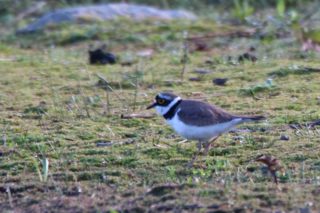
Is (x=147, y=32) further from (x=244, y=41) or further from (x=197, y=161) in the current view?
(x=197, y=161)

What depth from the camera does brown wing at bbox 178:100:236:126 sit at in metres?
7.02

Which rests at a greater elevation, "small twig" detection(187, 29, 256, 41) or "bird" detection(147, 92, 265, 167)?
"bird" detection(147, 92, 265, 167)

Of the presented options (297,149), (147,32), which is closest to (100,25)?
(147,32)

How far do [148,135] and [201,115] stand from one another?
1029mm

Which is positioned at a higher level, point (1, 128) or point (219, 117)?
point (219, 117)

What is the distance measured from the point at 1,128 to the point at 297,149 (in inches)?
107

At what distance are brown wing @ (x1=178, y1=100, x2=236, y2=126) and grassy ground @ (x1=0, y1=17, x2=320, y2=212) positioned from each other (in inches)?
12.0

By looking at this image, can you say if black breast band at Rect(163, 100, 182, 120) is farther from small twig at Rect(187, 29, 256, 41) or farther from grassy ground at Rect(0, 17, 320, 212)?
small twig at Rect(187, 29, 256, 41)

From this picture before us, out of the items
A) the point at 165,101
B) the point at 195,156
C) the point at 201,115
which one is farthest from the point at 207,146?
the point at 165,101

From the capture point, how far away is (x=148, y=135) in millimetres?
8016

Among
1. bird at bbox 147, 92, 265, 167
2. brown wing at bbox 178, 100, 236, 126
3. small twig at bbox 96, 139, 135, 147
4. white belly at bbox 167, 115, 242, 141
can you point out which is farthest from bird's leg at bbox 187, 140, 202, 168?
small twig at bbox 96, 139, 135, 147

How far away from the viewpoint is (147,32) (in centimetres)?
1395

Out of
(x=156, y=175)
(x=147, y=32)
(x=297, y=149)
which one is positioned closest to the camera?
(x=156, y=175)

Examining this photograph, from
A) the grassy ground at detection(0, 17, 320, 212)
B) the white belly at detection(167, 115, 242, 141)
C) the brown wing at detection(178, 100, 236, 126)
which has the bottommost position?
the grassy ground at detection(0, 17, 320, 212)
